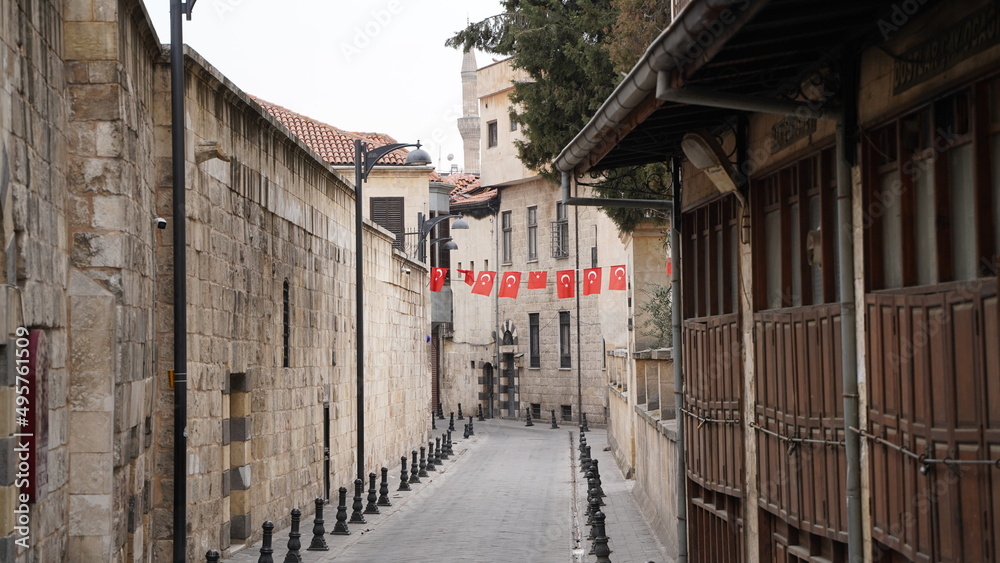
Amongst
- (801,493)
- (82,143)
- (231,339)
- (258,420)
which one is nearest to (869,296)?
(801,493)

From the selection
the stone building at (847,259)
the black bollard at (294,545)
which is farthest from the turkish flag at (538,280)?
the stone building at (847,259)

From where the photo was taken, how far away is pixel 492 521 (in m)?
19.0

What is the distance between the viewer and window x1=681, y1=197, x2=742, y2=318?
10.3 m

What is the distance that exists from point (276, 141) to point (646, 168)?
6198 millimetres

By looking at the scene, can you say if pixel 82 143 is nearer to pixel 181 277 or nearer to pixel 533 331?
Result: pixel 181 277

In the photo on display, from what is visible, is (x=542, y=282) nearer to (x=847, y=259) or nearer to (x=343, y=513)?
(x=343, y=513)

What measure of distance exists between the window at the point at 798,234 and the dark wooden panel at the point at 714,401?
3.16ft

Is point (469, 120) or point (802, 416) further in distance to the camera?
point (469, 120)

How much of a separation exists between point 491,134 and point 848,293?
45.8 metres

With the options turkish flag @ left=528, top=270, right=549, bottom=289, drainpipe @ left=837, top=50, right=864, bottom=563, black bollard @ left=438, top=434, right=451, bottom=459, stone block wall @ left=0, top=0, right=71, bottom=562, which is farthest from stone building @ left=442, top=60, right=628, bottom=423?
drainpipe @ left=837, top=50, right=864, bottom=563

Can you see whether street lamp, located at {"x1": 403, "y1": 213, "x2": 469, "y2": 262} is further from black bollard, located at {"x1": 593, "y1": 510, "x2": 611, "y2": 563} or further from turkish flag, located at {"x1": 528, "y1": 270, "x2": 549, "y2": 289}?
black bollard, located at {"x1": 593, "y1": 510, "x2": 611, "y2": 563}

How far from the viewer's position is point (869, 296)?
21.6 feet

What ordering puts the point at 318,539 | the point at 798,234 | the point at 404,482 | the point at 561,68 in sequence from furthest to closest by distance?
1. the point at 404,482
2. the point at 561,68
3. the point at 318,539
4. the point at 798,234

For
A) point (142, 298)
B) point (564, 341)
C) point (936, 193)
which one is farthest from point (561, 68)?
point (564, 341)
